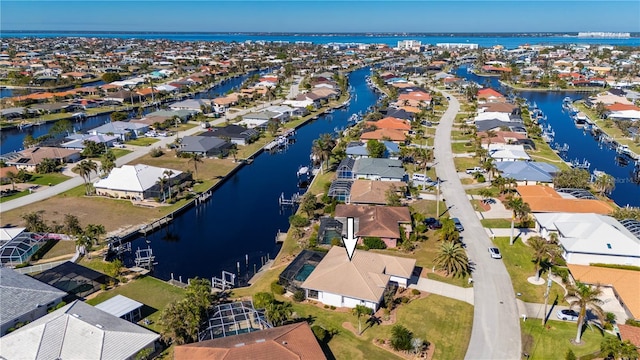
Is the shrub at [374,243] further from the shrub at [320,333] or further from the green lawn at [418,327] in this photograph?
the shrub at [320,333]

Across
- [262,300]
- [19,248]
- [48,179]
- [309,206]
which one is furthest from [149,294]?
[48,179]

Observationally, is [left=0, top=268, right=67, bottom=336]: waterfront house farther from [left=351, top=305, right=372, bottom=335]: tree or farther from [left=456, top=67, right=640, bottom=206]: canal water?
[left=456, top=67, right=640, bottom=206]: canal water

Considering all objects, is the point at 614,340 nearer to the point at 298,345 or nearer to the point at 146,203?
the point at 298,345

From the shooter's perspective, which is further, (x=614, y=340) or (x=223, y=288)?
(x=223, y=288)

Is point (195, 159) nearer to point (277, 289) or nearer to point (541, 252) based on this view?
point (277, 289)

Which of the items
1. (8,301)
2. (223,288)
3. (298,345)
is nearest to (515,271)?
(298,345)

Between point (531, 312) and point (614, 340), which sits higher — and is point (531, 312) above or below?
below
